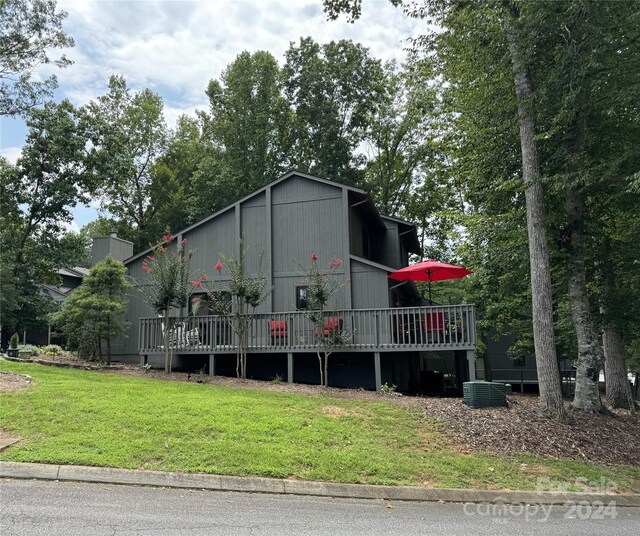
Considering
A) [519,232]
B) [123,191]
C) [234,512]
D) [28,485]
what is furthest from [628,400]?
[123,191]

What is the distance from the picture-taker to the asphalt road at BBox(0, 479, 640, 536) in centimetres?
439

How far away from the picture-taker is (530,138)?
974cm

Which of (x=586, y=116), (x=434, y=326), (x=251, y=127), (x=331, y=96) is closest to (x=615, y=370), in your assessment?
(x=434, y=326)

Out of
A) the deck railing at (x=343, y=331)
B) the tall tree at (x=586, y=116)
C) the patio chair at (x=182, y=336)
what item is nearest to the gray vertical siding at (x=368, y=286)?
the deck railing at (x=343, y=331)

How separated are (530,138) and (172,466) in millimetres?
8822

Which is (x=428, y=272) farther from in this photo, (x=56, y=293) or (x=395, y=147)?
(x=56, y=293)

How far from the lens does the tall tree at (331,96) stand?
33594 millimetres

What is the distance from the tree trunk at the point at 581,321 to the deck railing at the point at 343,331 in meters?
2.53

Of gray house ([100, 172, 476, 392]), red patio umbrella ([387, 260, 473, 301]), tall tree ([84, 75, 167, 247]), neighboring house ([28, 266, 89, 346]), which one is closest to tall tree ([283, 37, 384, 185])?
tall tree ([84, 75, 167, 247])

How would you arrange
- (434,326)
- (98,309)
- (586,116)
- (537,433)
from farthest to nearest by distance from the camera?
(98,309)
(434,326)
(586,116)
(537,433)

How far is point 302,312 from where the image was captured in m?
13.4

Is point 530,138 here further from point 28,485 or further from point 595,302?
point 28,485

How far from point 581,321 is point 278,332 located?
25.6 ft

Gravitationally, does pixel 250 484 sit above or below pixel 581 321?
below
